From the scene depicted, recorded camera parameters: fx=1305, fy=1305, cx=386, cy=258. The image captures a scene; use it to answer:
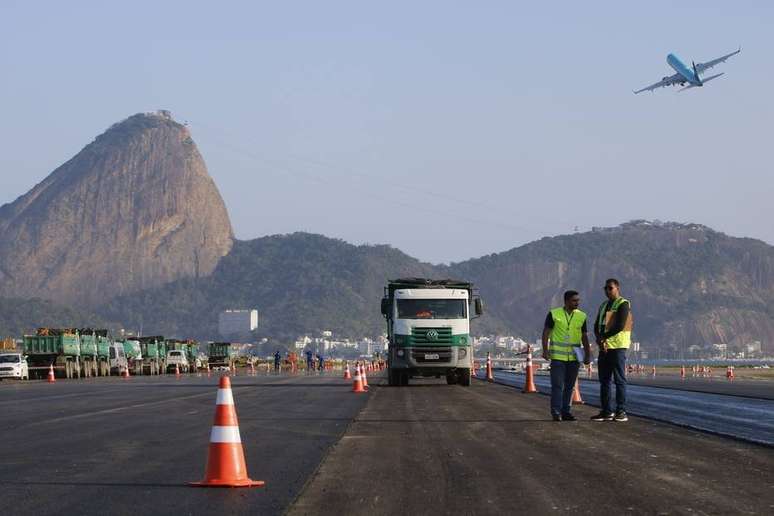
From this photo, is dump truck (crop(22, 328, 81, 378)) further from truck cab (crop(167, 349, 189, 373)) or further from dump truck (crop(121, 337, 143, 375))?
truck cab (crop(167, 349, 189, 373))

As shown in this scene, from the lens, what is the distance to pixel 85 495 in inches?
389

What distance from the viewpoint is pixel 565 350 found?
1850cm

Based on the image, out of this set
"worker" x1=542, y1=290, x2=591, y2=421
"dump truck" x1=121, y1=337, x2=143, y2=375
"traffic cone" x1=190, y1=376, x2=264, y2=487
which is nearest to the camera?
"traffic cone" x1=190, y1=376, x2=264, y2=487

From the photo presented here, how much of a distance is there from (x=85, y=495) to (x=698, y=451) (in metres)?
6.61

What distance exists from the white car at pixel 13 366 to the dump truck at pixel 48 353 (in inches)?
65.3

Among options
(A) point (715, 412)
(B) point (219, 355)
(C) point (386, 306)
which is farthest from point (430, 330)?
(B) point (219, 355)

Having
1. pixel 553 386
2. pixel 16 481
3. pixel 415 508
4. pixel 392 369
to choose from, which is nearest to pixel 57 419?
pixel 553 386

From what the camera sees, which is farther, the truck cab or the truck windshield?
the truck cab

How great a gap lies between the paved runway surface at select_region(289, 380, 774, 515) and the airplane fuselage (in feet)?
222

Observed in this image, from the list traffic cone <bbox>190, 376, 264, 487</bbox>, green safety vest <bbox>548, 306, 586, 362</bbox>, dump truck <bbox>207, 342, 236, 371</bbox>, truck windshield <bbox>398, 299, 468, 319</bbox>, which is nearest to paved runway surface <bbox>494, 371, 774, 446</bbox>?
green safety vest <bbox>548, 306, 586, 362</bbox>

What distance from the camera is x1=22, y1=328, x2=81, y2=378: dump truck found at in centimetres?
5934

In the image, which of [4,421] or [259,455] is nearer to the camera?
[259,455]

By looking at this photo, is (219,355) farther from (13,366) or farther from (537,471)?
(537,471)

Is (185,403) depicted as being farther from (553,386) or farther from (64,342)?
(64,342)
